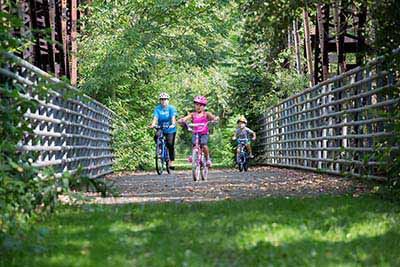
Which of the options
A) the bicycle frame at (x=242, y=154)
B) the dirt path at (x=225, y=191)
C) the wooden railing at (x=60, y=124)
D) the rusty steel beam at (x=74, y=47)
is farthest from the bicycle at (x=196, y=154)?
the bicycle frame at (x=242, y=154)

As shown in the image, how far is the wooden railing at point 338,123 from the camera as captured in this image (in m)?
11.9

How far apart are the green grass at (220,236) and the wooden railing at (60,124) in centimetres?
129

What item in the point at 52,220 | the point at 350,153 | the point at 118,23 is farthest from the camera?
the point at 118,23

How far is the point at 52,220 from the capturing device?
7816mm

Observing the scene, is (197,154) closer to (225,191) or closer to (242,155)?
(225,191)

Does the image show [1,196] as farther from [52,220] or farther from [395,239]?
[395,239]

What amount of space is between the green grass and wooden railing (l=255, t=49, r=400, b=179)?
2.38 m

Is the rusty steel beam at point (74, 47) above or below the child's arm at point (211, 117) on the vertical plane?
above

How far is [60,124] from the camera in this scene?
1207 centimetres

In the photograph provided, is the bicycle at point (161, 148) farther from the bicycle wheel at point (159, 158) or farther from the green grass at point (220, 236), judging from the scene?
the green grass at point (220, 236)

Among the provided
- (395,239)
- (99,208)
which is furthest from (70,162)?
(395,239)

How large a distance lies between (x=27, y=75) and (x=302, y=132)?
11.7 metres

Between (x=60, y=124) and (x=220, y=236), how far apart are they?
5949 millimetres

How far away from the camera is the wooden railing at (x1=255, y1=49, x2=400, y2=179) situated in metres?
11.9
